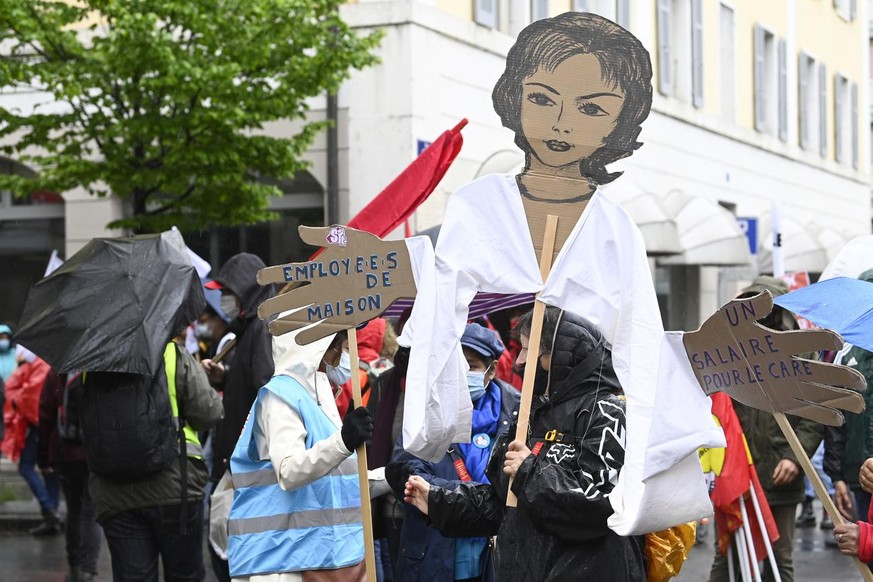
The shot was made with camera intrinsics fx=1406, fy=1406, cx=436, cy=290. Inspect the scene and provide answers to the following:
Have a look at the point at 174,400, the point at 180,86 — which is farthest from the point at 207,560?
the point at 180,86

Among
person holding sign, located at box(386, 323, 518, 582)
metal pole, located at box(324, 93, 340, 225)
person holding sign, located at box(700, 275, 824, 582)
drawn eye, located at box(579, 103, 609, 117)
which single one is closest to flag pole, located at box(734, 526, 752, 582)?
person holding sign, located at box(700, 275, 824, 582)

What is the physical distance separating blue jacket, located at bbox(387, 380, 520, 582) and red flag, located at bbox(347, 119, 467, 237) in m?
1.12

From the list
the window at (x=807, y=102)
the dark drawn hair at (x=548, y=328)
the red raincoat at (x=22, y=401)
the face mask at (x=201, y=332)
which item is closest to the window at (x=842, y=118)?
the window at (x=807, y=102)

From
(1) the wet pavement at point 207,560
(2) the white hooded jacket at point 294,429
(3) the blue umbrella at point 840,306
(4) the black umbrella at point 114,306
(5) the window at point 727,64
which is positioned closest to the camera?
(3) the blue umbrella at point 840,306

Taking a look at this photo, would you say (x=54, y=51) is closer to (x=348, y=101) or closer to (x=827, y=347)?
(x=348, y=101)

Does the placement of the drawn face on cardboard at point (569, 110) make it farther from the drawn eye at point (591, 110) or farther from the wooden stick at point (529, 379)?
the wooden stick at point (529, 379)

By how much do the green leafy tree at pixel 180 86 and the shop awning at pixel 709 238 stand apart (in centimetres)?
795

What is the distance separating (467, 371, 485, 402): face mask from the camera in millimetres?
5995

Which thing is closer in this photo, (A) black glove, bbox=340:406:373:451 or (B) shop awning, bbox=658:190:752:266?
(A) black glove, bbox=340:406:373:451

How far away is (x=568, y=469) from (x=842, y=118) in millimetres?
33180

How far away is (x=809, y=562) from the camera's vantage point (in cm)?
1079

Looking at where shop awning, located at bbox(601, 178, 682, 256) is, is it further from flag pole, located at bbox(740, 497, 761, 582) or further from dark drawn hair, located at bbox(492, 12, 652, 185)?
dark drawn hair, located at bbox(492, 12, 652, 185)

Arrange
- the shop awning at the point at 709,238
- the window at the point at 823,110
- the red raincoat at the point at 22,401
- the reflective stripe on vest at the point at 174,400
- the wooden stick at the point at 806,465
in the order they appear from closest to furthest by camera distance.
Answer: the wooden stick at the point at 806,465
the reflective stripe on vest at the point at 174,400
the red raincoat at the point at 22,401
the shop awning at the point at 709,238
the window at the point at 823,110

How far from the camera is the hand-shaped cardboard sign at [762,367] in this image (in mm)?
4449
